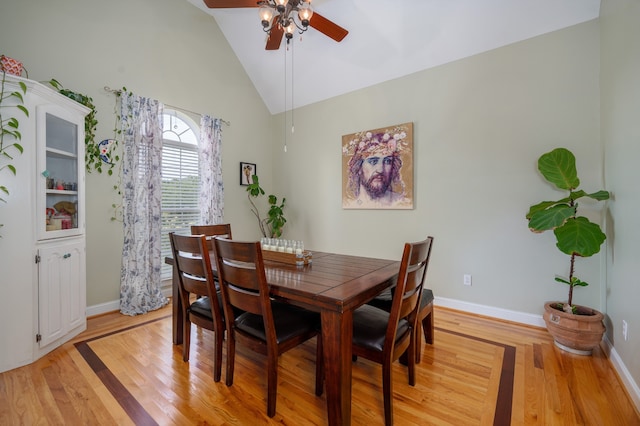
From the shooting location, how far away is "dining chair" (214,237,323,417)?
1485 mm

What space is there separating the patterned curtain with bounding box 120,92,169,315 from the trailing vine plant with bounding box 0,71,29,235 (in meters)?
1.13

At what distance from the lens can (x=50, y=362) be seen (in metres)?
2.11

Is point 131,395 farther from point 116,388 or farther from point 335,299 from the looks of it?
point 335,299

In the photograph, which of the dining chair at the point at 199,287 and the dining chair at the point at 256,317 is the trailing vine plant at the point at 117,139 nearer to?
the dining chair at the point at 199,287

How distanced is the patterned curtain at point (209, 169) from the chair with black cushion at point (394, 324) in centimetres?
297

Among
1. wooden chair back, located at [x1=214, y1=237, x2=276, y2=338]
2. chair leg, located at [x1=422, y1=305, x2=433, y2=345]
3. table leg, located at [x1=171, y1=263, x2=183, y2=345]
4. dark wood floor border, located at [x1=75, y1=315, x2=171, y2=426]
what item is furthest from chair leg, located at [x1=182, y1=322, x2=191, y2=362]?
chair leg, located at [x1=422, y1=305, x2=433, y2=345]

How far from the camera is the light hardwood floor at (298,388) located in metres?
1.57

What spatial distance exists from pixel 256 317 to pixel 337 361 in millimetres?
661

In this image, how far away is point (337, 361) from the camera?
4.33ft

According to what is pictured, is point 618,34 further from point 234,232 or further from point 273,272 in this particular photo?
point 234,232

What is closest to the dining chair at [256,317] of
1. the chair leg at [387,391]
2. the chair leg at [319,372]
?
the chair leg at [319,372]

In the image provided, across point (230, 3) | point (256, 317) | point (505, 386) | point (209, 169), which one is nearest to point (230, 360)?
point (256, 317)

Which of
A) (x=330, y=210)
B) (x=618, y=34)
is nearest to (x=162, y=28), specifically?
(x=330, y=210)

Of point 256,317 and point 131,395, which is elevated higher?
point 256,317
